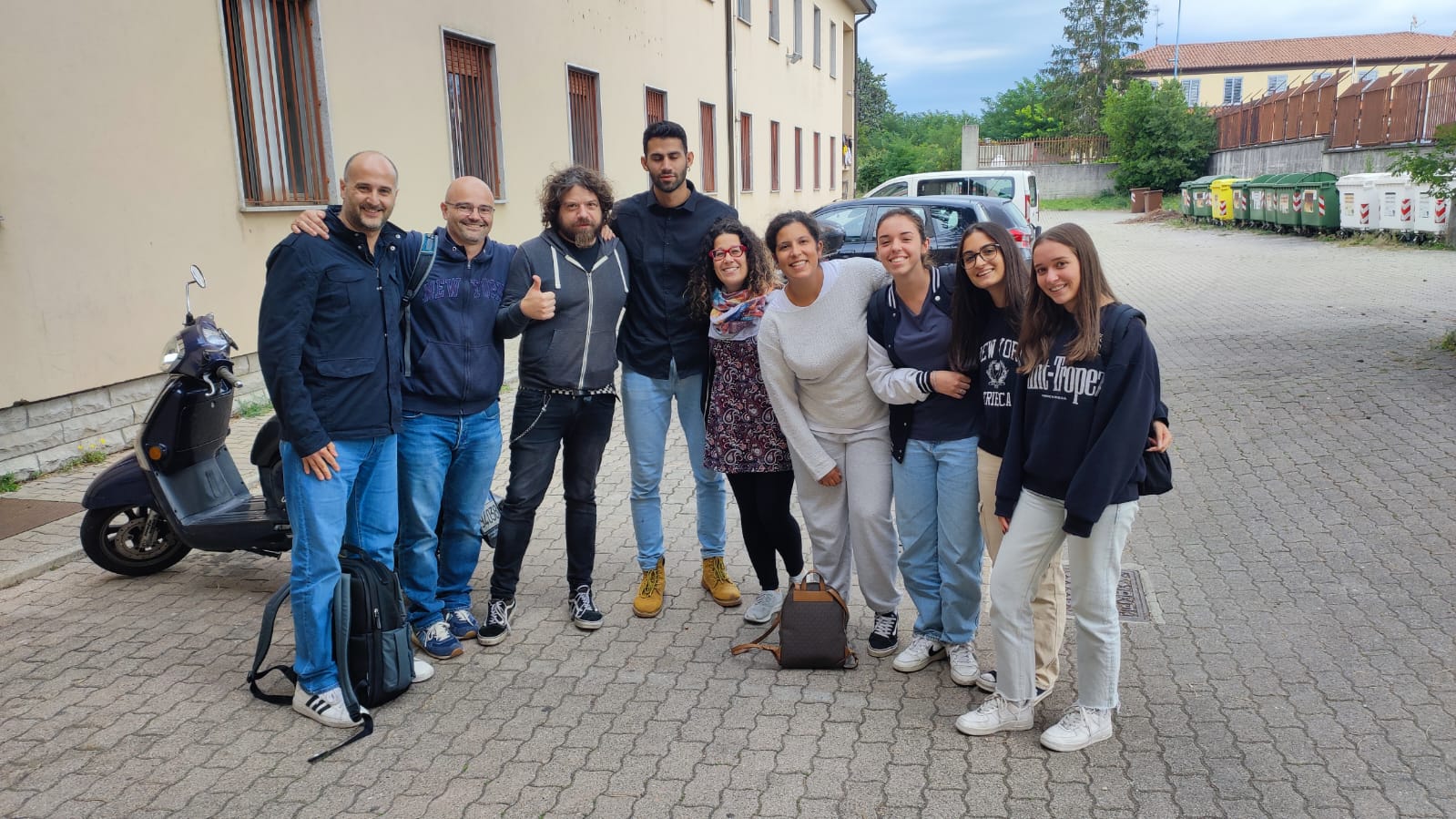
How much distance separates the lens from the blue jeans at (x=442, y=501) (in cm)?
411

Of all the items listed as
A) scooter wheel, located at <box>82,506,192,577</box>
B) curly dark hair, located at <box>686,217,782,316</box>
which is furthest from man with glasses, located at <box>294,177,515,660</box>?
scooter wheel, located at <box>82,506,192,577</box>

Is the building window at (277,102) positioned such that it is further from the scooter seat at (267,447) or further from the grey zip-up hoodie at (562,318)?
the grey zip-up hoodie at (562,318)

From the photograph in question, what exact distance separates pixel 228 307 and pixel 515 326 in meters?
5.07

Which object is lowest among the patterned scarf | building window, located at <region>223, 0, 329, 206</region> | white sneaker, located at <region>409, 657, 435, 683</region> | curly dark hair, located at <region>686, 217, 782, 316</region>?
white sneaker, located at <region>409, 657, 435, 683</region>

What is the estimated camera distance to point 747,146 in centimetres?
2358

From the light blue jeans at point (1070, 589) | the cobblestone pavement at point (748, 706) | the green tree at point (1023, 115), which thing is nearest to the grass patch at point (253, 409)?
the cobblestone pavement at point (748, 706)

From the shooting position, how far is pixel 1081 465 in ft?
10.6

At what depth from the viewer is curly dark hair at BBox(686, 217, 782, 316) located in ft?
14.2

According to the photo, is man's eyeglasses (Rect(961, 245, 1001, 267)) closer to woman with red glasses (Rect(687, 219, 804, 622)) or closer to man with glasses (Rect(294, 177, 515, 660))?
woman with red glasses (Rect(687, 219, 804, 622))

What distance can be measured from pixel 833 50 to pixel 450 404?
103 feet

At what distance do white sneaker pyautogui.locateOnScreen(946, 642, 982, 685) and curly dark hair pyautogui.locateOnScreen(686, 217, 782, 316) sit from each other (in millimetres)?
1597

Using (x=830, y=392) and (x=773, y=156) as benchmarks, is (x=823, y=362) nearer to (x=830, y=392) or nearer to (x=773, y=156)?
(x=830, y=392)

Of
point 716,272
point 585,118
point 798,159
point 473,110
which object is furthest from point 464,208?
point 798,159

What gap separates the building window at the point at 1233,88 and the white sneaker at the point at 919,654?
8554 cm
